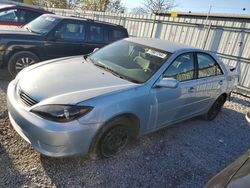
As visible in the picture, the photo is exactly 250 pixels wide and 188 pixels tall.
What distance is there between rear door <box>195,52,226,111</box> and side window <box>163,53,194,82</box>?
220mm

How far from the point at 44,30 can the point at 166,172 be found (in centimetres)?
462

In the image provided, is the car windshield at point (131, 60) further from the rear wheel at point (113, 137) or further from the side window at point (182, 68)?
the rear wheel at point (113, 137)

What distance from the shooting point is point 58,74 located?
3.28 metres

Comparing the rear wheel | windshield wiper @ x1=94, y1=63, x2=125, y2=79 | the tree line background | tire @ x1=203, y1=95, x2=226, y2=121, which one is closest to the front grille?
the rear wheel

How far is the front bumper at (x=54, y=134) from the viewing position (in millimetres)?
2514

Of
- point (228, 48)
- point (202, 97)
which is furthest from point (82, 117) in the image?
point (228, 48)

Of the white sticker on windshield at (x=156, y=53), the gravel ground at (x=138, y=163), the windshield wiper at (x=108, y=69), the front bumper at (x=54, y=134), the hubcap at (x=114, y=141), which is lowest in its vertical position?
the gravel ground at (x=138, y=163)

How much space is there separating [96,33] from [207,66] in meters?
3.50

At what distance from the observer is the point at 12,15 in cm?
827

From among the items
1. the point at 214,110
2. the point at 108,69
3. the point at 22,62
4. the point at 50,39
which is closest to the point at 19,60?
the point at 22,62

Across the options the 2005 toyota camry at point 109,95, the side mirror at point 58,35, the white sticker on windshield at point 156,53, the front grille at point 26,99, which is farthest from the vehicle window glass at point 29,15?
the front grille at point 26,99

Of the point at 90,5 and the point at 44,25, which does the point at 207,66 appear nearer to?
the point at 44,25

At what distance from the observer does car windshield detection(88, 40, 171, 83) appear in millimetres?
3422

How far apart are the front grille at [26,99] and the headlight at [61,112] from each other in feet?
0.58
